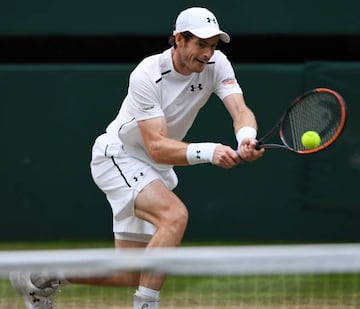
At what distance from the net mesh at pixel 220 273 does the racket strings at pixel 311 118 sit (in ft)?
1.79

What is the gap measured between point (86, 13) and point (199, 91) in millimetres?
3116

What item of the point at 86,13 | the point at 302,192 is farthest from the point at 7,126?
the point at 302,192

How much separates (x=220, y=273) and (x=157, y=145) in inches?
60.7

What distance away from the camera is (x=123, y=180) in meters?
5.18

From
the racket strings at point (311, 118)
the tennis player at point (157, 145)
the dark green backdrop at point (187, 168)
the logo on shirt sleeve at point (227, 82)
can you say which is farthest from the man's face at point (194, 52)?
the dark green backdrop at point (187, 168)

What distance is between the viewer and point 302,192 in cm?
801

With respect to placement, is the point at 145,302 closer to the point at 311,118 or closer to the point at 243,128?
the point at 243,128

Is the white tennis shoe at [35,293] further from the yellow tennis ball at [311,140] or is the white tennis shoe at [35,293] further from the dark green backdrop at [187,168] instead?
the dark green backdrop at [187,168]

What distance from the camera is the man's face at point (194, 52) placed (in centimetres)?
496

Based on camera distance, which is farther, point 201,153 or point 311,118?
point 311,118

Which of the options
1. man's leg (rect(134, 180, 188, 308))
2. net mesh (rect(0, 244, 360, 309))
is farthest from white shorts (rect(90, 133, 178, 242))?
net mesh (rect(0, 244, 360, 309))

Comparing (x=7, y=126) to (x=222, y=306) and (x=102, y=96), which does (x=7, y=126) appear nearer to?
(x=102, y=96)

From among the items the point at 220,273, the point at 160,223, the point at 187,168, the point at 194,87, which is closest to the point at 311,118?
the point at 194,87

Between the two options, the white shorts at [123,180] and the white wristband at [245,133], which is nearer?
the white wristband at [245,133]
